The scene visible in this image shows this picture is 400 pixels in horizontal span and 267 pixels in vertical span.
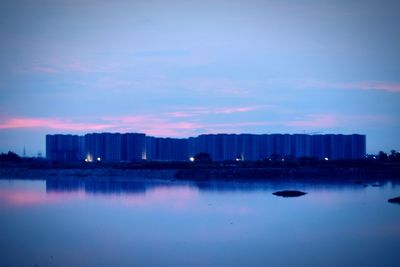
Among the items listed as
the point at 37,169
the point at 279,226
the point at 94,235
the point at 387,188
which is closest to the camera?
Result: the point at 94,235

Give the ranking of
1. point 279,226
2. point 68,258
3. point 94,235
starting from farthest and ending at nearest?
point 279,226, point 94,235, point 68,258

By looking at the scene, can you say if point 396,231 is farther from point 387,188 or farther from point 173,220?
point 387,188

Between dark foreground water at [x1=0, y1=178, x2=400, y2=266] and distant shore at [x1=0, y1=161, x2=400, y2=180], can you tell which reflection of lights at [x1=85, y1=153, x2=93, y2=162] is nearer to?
distant shore at [x1=0, y1=161, x2=400, y2=180]

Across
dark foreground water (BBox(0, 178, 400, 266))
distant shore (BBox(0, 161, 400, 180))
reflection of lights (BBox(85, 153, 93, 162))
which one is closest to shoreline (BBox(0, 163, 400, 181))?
distant shore (BBox(0, 161, 400, 180))

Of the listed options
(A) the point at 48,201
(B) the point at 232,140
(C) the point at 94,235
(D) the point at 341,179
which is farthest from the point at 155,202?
(B) the point at 232,140

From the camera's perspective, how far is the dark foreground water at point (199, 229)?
17.1 metres

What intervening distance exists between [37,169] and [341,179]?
40.5 m

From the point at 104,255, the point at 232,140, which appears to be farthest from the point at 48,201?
the point at 232,140

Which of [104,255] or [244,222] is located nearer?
[104,255]

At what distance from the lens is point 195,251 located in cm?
1805

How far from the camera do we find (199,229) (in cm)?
2264

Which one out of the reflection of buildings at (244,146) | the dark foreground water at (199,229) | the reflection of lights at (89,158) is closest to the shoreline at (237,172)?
the dark foreground water at (199,229)

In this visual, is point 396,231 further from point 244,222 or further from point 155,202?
point 155,202

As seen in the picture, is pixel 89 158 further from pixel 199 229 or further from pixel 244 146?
pixel 199 229
